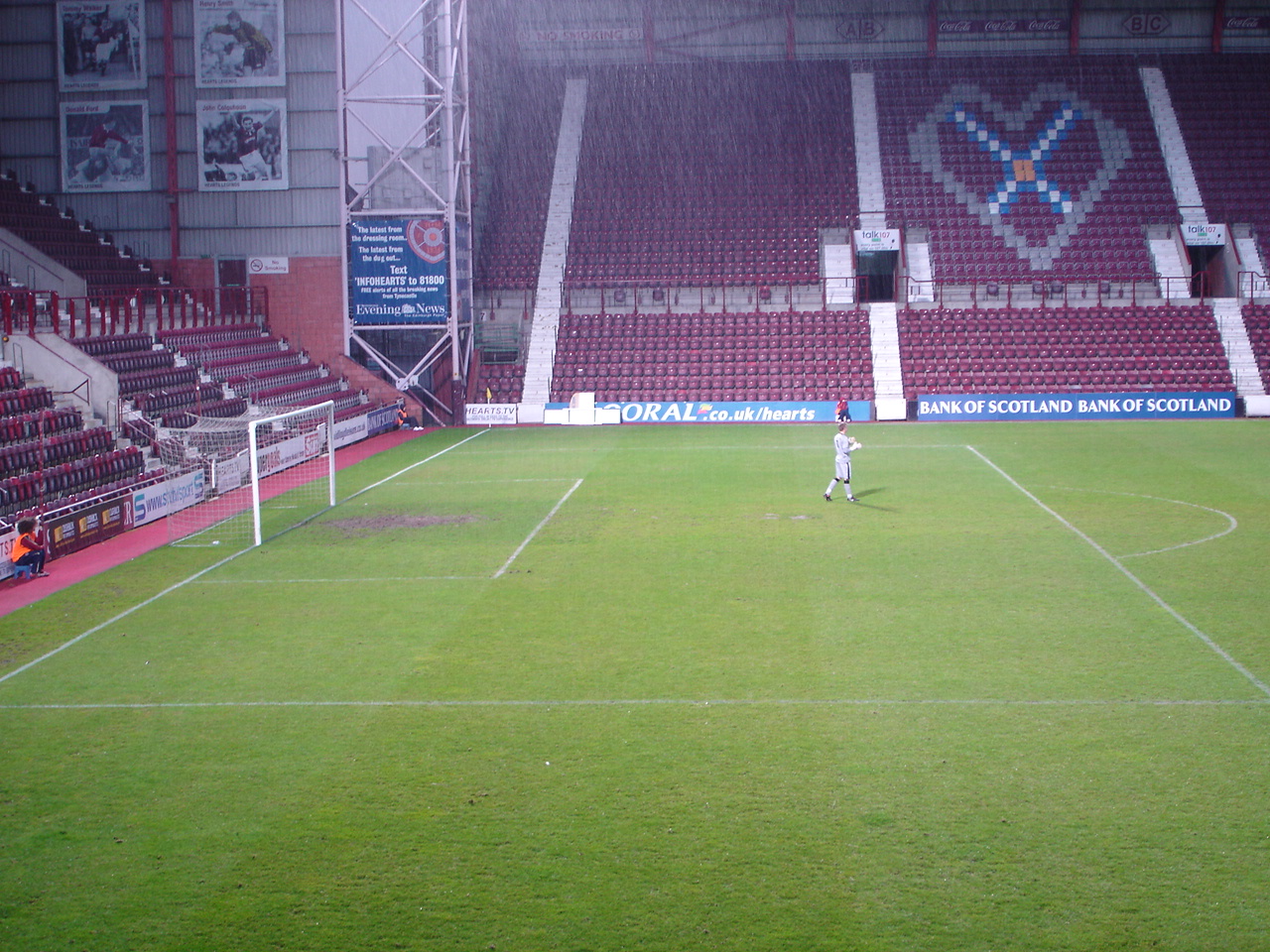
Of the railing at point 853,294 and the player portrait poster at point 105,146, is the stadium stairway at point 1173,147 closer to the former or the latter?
the railing at point 853,294

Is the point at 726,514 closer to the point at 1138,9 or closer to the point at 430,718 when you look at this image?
the point at 430,718

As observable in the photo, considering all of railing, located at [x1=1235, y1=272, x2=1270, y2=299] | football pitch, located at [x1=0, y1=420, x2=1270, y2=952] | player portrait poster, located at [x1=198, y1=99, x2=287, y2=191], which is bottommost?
football pitch, located at [x1=0, y1=420, x2=1270, y2=952]

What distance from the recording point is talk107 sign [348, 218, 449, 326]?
35.7m

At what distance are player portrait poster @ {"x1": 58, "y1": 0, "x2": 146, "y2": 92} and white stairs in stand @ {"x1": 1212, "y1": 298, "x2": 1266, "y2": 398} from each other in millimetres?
35119

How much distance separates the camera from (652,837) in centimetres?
873

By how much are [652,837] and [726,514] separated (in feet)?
42.0

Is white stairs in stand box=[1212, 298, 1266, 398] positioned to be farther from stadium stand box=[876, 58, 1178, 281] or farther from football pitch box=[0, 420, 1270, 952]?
football pitch box=[0, 420, 1270, 952]

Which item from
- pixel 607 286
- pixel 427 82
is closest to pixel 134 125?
pixel 427 82

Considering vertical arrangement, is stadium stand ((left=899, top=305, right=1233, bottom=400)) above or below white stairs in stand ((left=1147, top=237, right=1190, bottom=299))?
below

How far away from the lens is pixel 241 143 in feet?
122

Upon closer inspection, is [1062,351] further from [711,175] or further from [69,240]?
[69,240]

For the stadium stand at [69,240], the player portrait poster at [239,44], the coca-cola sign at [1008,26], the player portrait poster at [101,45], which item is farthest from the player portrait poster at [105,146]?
the coca-cola sign at [1008,26]

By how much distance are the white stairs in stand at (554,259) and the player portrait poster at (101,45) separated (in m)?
14.4

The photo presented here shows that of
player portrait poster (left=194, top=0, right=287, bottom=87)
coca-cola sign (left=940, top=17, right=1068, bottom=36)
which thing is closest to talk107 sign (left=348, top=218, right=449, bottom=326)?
player portrait poster (left=194, top=0, right=287, bottom=87)
